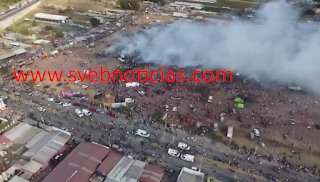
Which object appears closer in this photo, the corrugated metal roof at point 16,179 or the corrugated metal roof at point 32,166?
the corrugated metal roof at point 16,179

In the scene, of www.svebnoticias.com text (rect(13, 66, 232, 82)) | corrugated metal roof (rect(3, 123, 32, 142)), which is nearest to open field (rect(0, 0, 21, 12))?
www.svebnoticias.com text (rect(13, 66, 232, 82))

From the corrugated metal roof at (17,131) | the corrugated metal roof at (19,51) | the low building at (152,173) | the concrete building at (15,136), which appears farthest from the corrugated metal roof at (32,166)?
the corrugated metal roof at (19,51)

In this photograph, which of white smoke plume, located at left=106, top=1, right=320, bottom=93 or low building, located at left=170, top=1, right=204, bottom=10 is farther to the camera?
low building, located at left=170, top=1, right=204, bottom=10

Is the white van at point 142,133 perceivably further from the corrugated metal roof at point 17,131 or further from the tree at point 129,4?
the tree at point 129,4

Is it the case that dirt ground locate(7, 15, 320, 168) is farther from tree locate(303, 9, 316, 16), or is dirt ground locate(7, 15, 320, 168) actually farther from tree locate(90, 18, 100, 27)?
tree locate(303, 9, 316, 16)

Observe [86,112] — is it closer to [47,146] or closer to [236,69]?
[47,146]

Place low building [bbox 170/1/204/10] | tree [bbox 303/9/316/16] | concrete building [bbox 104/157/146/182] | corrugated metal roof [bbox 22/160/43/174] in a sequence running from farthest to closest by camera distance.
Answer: low building [bbox 170/1/204/10], tree [bbox 303/9/316/16], corrugated metal roof [bbox 22/160/43/174], concrete building [bbox 104/157/146/182]
